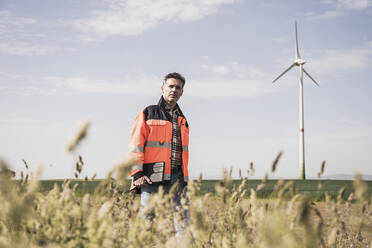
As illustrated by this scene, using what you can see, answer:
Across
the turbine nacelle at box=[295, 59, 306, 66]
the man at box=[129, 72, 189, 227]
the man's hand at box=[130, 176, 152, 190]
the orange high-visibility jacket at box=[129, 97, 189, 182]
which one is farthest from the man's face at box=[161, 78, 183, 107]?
the turbine nacelle at box=[295, 59, 306, 66]

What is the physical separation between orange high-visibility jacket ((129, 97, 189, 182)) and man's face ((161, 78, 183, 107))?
143 mm

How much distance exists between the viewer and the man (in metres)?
4.04

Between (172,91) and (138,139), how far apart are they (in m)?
0.79

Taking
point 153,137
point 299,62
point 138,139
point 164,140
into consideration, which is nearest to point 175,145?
point 164,140

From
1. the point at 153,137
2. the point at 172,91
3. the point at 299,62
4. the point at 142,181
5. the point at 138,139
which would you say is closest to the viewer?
the point at 142,181

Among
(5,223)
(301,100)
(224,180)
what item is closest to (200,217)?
(224,180)

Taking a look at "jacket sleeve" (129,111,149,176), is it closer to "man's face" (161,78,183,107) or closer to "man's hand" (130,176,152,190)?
"man's hand" (130,176,152,190)

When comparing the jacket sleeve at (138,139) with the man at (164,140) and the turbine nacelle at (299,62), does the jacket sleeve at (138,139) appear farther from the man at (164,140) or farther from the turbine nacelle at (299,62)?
the turbine nacelle at (299,62)

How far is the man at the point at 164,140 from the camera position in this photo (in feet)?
13.3

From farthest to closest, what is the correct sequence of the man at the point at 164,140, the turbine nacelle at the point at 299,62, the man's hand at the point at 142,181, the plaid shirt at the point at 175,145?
the turbine nacelle at the point at 299,62
the plaid shirt at the point at 175,145
the man at the point at 164,140
the man's hand at the point at 142,181

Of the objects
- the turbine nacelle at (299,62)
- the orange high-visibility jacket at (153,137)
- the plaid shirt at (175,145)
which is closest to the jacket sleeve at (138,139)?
the orange high-visibility jacket at (153,137)

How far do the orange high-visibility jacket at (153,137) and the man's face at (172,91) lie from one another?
0.14 m

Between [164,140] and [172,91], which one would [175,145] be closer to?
[164,140]

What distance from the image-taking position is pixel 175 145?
4465 millimetres
